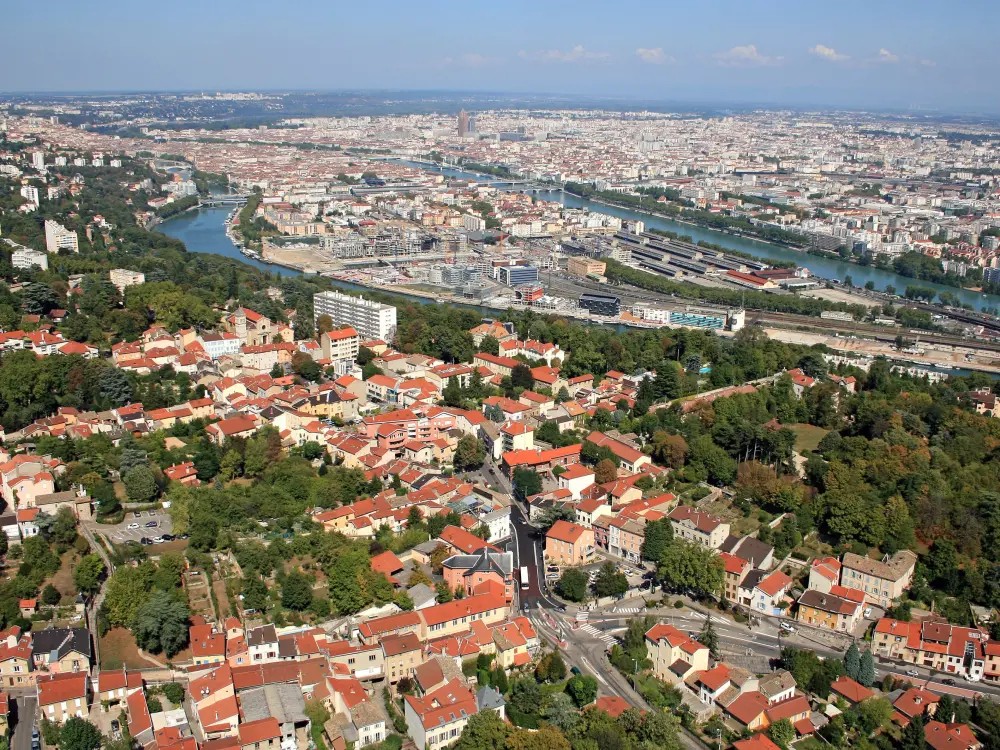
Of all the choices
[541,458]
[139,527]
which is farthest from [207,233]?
[139,527]

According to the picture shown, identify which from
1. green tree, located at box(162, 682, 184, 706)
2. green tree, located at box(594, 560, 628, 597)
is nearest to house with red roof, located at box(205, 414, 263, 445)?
green tree, located at box(162, 682, 184, 706)

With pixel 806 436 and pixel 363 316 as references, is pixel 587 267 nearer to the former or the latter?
pixel 363 316

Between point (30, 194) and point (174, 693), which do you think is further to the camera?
point (30, 194)

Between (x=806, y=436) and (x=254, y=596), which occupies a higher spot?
(x=254, y=596)

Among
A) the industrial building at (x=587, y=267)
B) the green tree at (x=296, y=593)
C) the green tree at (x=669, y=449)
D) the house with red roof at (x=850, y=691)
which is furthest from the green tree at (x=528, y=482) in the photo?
the industrial building at (x=587, y=267)

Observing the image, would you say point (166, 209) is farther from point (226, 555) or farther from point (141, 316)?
point (226, 555)

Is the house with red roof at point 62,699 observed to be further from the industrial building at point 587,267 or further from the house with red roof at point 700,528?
the industrial building at point 587,267
